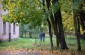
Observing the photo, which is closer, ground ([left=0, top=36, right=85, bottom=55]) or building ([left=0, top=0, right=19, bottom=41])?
ground ([left=0, top=36, right=85, bottom=55])

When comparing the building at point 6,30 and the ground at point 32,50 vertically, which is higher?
the building at point 6,30

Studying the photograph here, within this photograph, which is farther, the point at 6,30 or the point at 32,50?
the point at 6,30

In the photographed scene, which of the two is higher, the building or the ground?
the building

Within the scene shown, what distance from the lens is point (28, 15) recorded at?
22.7 m

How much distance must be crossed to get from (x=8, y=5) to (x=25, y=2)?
231 centimetres

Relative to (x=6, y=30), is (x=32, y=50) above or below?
below

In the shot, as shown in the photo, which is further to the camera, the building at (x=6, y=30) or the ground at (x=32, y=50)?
the building at (x=6, y=30)

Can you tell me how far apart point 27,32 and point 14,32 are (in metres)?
15.0

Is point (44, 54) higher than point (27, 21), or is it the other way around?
point (27, 21)

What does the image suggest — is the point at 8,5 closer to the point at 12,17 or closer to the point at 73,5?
the point at 12,17

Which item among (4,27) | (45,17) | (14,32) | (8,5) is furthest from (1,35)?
(45,17)

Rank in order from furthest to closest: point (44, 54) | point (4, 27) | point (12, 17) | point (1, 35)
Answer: point (4, 27), point (1, 35), point (12, 17), point (44, 54)

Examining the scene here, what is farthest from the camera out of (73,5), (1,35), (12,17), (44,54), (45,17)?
(1,35)

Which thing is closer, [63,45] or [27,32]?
[63,45]
